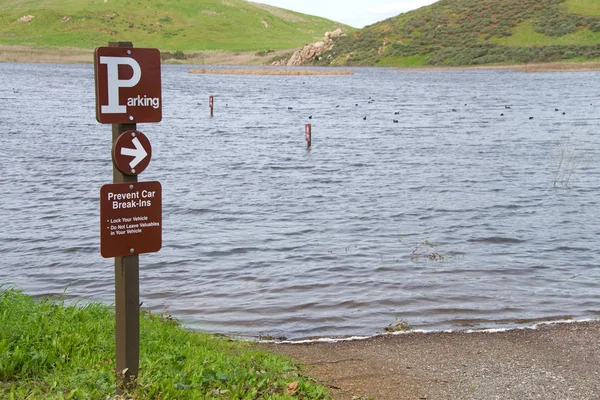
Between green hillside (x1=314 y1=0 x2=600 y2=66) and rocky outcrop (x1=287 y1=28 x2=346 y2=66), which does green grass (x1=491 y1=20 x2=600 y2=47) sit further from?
rocky outcrop (x1=287 y1=28 x2=346 y2=66)

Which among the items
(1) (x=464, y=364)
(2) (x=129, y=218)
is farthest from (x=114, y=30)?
(2) (x=129, y=218)

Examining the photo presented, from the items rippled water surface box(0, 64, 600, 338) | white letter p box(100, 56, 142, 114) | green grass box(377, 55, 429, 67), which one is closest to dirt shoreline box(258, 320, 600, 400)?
rippled water surface box(0, 64, 600, 338)

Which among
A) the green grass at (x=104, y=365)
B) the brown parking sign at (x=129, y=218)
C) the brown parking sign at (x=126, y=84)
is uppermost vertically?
the brown parking sign at (x=126, y=84)

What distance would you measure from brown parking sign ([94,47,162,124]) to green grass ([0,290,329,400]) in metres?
1.89

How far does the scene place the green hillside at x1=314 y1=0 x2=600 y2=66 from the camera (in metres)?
105

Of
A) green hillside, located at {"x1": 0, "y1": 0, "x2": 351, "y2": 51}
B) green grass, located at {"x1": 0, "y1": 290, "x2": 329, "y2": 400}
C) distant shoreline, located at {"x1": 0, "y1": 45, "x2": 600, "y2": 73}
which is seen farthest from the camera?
green hillside, located at {"x1": 0, "y1": 0, "x2": 351, "y2": 51}

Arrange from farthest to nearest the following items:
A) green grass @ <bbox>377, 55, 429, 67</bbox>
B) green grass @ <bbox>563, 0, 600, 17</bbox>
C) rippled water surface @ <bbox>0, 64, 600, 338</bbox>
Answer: green grass @ <bbox>563, 0, 600, 17</bbox> < green grass @ <bbox>377, 55, 429, 67</bbox> < rippled water surface @ <bbox>0, 64, 600, 338</bbox>

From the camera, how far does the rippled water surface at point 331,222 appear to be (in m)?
10.5

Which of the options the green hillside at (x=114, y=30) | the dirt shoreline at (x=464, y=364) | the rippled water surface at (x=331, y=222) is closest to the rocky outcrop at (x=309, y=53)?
the green hillside at (x=114, y=30)

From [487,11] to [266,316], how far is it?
126 meters

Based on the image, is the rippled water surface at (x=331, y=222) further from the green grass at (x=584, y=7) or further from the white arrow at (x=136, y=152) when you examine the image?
the green grass at (x=584, y=7)

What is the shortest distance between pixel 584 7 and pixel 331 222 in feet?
378

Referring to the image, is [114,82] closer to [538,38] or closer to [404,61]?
[538,38]

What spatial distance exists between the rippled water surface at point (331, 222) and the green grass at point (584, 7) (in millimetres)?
86632
